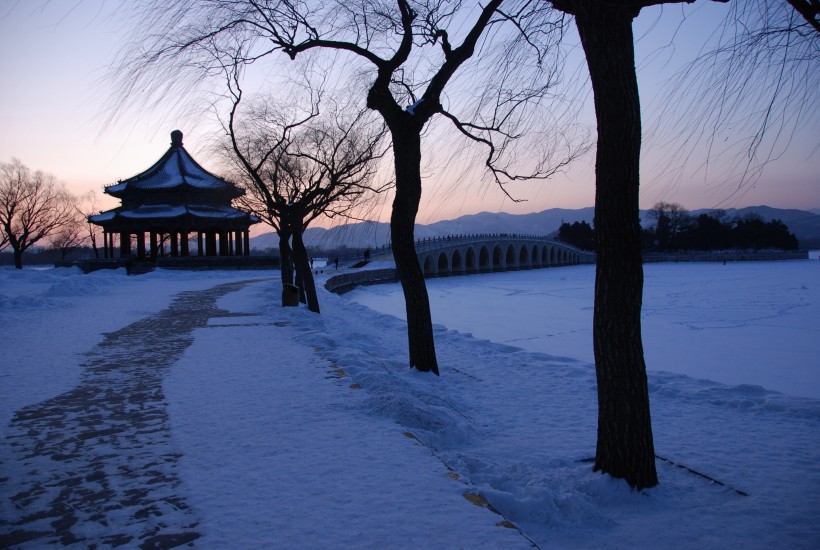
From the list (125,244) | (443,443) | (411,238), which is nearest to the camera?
(443,443)

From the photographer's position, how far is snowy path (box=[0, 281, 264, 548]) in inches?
124

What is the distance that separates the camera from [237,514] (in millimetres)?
3303

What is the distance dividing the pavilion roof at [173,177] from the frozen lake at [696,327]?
47.2 feet

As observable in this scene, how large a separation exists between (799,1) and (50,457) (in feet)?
19.8

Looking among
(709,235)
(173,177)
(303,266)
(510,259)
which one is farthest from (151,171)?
(709,235)

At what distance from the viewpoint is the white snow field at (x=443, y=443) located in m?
3.41

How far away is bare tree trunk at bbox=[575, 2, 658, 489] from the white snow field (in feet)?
1.23

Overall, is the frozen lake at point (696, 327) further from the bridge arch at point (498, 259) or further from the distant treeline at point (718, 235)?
the distant treeline at point (718, 235)

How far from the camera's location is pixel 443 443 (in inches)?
214

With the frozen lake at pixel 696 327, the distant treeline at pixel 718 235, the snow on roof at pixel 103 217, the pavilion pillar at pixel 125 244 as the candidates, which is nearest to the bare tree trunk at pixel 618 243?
the frozen lake at pixel 696 327

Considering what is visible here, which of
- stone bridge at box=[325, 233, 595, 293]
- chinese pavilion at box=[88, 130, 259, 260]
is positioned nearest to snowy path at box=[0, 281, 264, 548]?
stone bridge at box=[325, 233, 595, 293]

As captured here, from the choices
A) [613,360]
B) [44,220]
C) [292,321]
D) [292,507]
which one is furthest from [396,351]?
[44,220]

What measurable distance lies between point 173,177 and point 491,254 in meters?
52.4

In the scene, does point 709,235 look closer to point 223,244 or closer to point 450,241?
point 450,241
